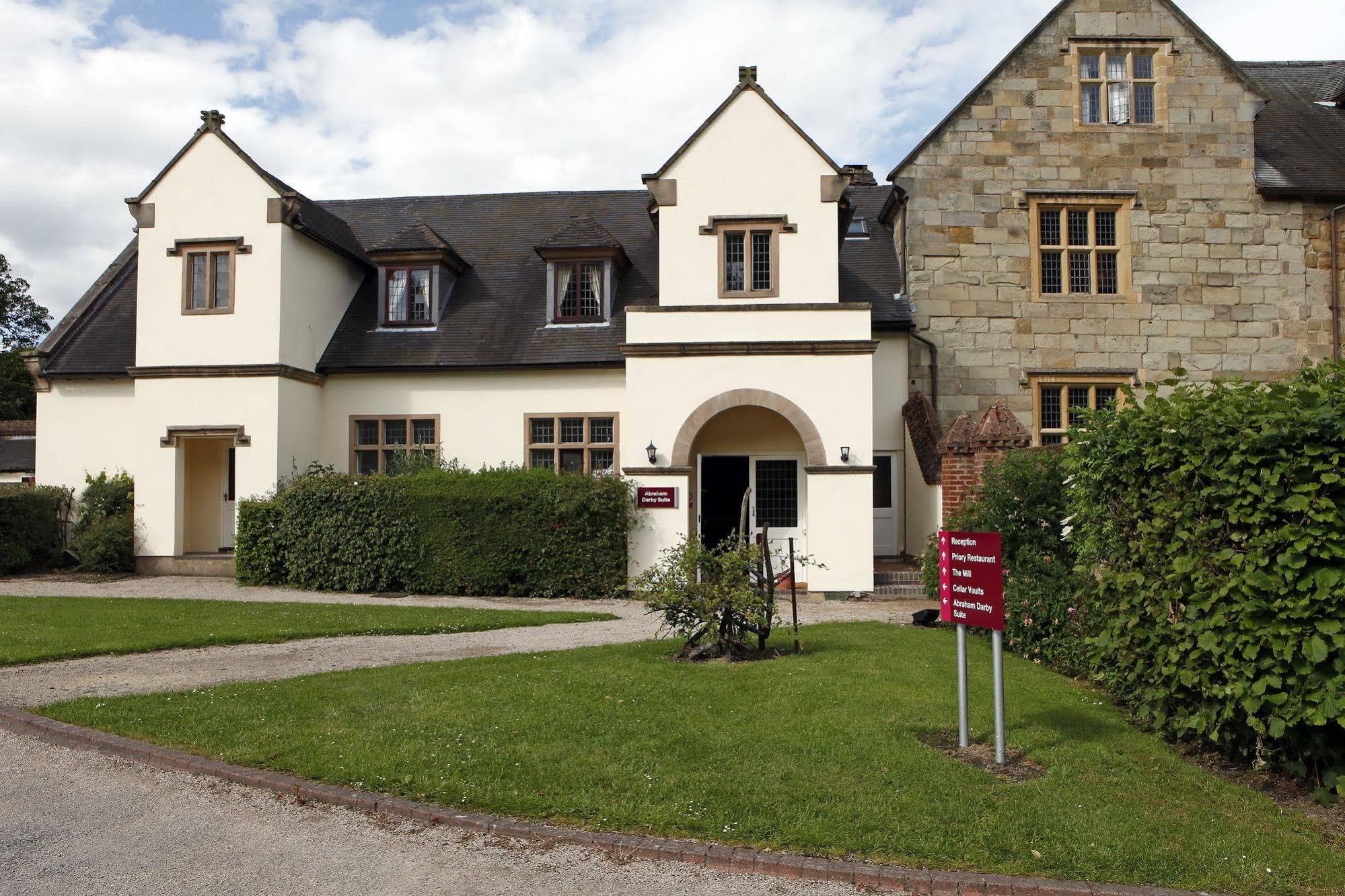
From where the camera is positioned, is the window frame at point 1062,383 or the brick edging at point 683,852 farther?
the window frame at point 1062,383

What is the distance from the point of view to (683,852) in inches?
193

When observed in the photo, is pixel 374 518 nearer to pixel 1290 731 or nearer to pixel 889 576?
pixel 889 576

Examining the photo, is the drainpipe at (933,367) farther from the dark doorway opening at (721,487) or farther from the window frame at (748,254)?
the dark doorway opening at (721,487)

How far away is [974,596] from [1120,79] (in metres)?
16.6

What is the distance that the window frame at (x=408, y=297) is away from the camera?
790 inches

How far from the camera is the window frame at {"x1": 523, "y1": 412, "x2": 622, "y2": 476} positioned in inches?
740

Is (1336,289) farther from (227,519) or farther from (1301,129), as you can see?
(227,519)

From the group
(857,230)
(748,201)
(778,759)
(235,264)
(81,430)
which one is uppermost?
(857,230)

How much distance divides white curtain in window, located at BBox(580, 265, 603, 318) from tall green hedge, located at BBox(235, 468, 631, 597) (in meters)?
4.29

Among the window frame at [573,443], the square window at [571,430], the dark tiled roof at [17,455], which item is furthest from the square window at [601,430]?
the dark tiled roof at [17,455]

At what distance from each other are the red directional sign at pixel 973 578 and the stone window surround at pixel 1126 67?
50.6 feet

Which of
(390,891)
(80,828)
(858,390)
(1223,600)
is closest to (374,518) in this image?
(858,390)

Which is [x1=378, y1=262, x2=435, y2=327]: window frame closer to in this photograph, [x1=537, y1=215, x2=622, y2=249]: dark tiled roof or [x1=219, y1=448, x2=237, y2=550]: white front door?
[x1=537, y1=215, x2=622, y2=249]: dark tiled roof

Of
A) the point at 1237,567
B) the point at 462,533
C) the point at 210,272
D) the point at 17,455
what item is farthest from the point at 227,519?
the point at 1237,567
